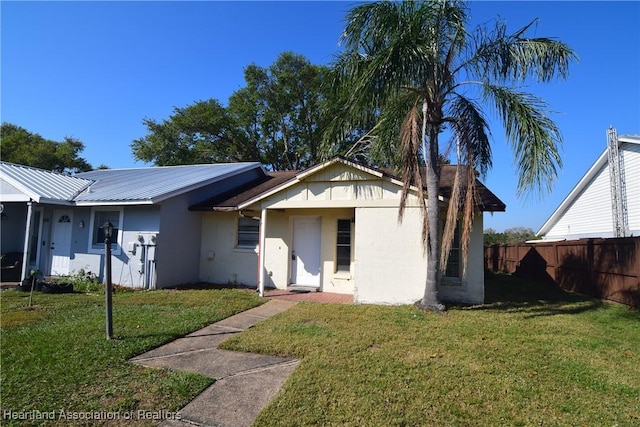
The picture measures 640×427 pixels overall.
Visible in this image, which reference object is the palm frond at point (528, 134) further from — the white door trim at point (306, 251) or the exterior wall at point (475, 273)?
the white door trim at point (306, 251)

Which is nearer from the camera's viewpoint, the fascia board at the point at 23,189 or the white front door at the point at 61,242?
the fascia board at the point at 23,189

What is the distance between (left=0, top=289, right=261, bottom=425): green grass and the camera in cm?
381

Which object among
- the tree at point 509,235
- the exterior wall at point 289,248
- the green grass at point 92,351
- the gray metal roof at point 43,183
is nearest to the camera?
the green grass at point 92,351

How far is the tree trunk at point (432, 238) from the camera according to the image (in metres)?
8.16

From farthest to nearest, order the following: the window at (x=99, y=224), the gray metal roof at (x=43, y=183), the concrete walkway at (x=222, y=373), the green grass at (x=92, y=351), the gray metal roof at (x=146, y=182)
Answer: the window at (x=99, y=224) < the gray metal roof at (x=43, y=183) < the gray metal roof at (x=146, y=182) < the green grass at (x=92, y=351) < the concrete walkway at (x=222, y=373)

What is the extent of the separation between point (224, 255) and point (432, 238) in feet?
24.1

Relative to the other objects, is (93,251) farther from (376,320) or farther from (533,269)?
(533,269)

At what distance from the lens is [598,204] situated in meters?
18.6

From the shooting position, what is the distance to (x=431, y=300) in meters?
8.16

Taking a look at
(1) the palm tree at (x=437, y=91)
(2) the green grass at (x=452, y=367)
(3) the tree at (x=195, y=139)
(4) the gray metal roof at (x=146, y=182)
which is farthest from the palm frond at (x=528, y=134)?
(3) the tree at (x=195, y=139)

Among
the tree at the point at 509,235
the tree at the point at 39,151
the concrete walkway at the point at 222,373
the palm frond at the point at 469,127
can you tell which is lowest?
the concrete walkway at the point at 222,373

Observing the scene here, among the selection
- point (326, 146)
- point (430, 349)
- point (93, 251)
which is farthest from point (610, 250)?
point (93, 251)

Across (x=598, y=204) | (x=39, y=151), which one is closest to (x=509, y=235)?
(x=598, y=204)

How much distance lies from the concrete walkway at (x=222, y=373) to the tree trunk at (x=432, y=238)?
4306 millimetres
